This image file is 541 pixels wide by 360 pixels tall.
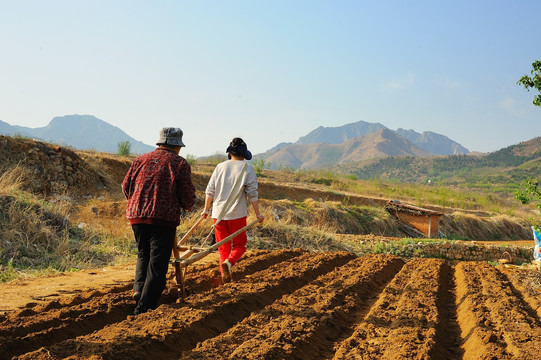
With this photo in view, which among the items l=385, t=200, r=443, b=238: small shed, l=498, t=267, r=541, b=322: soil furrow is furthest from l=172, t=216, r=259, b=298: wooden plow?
l=385, t=200, r=443, b=238: small shed

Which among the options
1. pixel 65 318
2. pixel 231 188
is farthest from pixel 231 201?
pixel 65 318

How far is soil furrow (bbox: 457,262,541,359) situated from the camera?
14.5 feet

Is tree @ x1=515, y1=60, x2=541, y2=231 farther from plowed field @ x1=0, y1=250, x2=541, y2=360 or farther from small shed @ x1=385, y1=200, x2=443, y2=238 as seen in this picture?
small shed @ x1=385, y1=200, x2=443, y2=238

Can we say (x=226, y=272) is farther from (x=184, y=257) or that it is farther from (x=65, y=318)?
(x=65, y=318)

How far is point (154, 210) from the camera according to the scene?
515 centimetres

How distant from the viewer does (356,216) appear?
20219mm

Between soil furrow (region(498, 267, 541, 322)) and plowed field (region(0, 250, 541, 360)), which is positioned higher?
plowed field (region(0, 250, 541, 360))

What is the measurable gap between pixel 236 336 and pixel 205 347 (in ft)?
1.36

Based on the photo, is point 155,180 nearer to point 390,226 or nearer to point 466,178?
point 390,226

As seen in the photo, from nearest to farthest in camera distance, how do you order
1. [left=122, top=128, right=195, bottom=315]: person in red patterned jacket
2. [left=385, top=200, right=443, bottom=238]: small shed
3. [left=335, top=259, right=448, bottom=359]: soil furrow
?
[left=335, top=259, right=448, bottom=359]: soil furrow
[left=122, top=128, right=195, bottom=315]: person in red patterned jacket
[left=385, top=200, right=443, bottom=238]: small shed

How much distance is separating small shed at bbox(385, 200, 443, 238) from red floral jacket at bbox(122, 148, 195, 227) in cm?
1628

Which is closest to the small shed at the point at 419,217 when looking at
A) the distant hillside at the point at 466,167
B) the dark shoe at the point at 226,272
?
the dark shoe at the point at 226,272

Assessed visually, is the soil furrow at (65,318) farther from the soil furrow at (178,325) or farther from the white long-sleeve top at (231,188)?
the white long-sleeve top at (231,188)

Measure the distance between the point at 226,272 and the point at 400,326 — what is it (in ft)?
7.68
